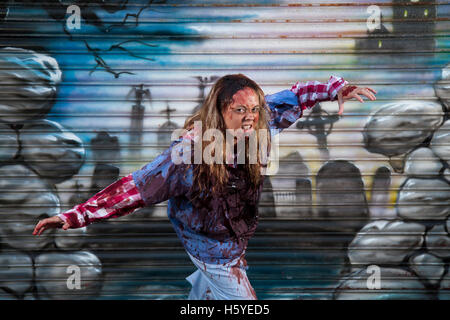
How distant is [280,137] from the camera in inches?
155

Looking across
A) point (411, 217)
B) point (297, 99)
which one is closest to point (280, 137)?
point (297, 99)

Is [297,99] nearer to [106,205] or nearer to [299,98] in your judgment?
[299,98]

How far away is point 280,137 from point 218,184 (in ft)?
3.72

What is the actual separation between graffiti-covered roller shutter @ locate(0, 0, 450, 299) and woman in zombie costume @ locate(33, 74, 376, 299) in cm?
80

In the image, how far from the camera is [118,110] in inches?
154

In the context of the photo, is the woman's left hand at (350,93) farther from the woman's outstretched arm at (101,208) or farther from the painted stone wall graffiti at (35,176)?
the painted stone wall graffiti at (35,176)

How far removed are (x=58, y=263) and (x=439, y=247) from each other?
131 inches

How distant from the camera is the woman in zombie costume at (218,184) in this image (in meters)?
2.81

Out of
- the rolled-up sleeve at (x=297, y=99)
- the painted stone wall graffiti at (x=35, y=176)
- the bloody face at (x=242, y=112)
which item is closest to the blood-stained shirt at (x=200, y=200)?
the rolled-up sleeve at (x=297, y=99)

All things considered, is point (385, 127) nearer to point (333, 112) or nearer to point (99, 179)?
point (333, 112)

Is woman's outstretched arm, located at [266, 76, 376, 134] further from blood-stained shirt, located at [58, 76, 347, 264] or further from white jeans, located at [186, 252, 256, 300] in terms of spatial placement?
white jeans, located at [186, 252, 256, 300]

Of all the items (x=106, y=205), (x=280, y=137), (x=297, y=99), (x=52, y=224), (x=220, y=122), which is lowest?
(x=52, y=224)

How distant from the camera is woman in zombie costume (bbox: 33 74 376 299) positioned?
2807mm
